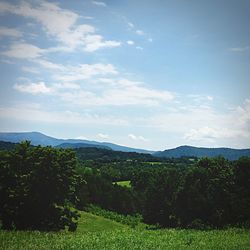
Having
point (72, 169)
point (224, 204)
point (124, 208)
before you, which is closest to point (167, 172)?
point (124, 208)

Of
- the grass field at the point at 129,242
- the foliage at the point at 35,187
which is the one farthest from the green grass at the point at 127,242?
the foliage at the point at 35,187

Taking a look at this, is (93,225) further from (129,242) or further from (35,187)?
(129,242)

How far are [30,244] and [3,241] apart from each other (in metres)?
2.69

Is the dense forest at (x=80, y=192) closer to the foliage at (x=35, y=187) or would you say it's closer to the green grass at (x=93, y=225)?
the foliage at (x=35, y=187)

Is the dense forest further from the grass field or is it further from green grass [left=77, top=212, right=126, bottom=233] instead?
the grass field

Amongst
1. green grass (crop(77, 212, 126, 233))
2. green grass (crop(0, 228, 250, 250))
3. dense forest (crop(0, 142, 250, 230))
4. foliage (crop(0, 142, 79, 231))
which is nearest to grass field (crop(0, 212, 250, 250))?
green grass (crop(0, 228, 250, 250))

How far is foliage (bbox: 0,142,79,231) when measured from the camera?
43219 mm

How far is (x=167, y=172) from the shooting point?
80.7 meters

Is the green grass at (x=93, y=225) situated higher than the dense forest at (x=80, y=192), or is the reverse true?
the dense forest at (x=80, y=192)

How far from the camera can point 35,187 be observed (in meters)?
44.4

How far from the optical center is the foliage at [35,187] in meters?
43.2

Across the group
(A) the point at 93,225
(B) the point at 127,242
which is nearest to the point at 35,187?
(A) the point at 93,225

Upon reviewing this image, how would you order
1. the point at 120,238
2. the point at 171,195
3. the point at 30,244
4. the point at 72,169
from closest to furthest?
the point at 30,244, the point at 120,238, the point at 72,169, the point at 171,195

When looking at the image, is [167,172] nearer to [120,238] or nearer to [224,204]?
[224,204]
